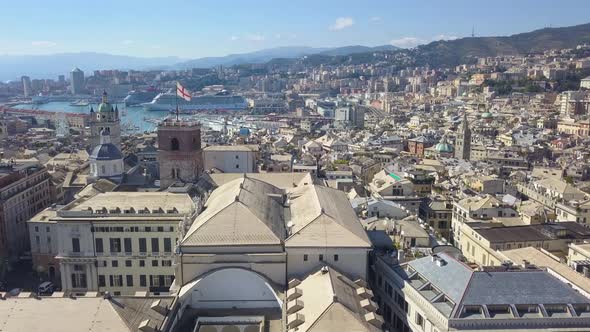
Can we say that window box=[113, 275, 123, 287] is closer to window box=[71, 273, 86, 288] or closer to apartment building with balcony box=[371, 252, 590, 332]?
window box=[71, 273, 86, 288]

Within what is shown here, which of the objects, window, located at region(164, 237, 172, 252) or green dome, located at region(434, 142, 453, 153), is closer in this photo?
window, located at region(164, 237, 172, 252)

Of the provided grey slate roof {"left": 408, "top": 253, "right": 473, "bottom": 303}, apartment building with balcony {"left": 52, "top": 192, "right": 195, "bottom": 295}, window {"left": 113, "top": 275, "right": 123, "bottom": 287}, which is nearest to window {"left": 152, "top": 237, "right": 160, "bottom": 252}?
apartment building with balcony {"left": 52, "top": 192, "right": 195, "bottom": 295}

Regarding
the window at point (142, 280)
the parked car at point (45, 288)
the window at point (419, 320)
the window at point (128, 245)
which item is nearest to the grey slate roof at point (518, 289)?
the window at point (419, 320)

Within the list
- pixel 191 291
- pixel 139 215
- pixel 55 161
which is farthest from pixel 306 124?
pixel 191 291

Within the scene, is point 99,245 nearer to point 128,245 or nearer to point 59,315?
point 128,245

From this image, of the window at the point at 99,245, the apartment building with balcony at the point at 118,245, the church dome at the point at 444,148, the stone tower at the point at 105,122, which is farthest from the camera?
the church dome at the point at 444,148

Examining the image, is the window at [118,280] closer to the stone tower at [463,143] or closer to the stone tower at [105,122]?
the stone tower at [105,122]

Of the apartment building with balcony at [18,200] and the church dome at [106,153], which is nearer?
the apartment building with balcony at [18,200]

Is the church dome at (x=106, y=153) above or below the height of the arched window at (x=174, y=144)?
below

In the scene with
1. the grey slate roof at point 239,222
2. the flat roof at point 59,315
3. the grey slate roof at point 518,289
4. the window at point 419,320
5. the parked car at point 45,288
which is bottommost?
the parked car at point 45,288
